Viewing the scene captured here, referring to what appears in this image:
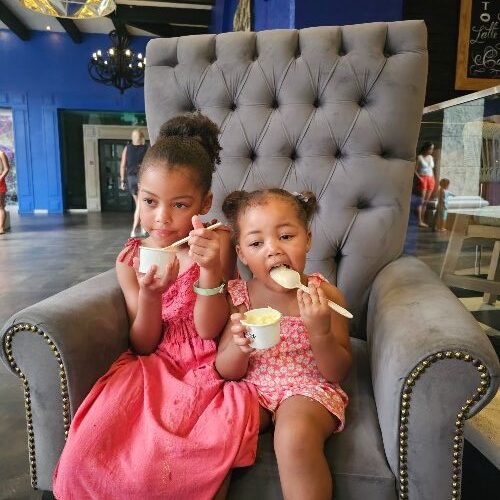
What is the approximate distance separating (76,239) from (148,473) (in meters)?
6.70

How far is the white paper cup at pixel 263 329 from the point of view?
3.05 ft

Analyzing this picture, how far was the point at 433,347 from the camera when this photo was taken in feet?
3.02

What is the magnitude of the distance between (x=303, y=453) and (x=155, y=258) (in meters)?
0.51

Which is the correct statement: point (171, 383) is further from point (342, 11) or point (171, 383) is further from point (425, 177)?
point (425, 177)

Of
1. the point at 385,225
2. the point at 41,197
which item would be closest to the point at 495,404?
the point at 385,225

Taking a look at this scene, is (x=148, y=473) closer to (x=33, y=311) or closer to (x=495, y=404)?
(x=33, y=311)

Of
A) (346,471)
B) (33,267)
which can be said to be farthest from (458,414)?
(33,267)

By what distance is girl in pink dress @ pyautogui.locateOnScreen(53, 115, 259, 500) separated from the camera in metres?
0.93

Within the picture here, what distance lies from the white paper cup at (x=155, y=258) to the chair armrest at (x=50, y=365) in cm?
22

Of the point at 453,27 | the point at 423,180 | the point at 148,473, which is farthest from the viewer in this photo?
the point at 453,27

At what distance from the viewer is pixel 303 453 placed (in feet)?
3.10

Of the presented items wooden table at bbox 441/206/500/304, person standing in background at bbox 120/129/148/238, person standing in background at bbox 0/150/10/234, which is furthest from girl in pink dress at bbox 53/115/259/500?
person standing in background at bbox 0/150/10/234

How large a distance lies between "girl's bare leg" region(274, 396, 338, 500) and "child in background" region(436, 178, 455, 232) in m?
2.95

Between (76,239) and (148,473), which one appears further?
(76,239)
